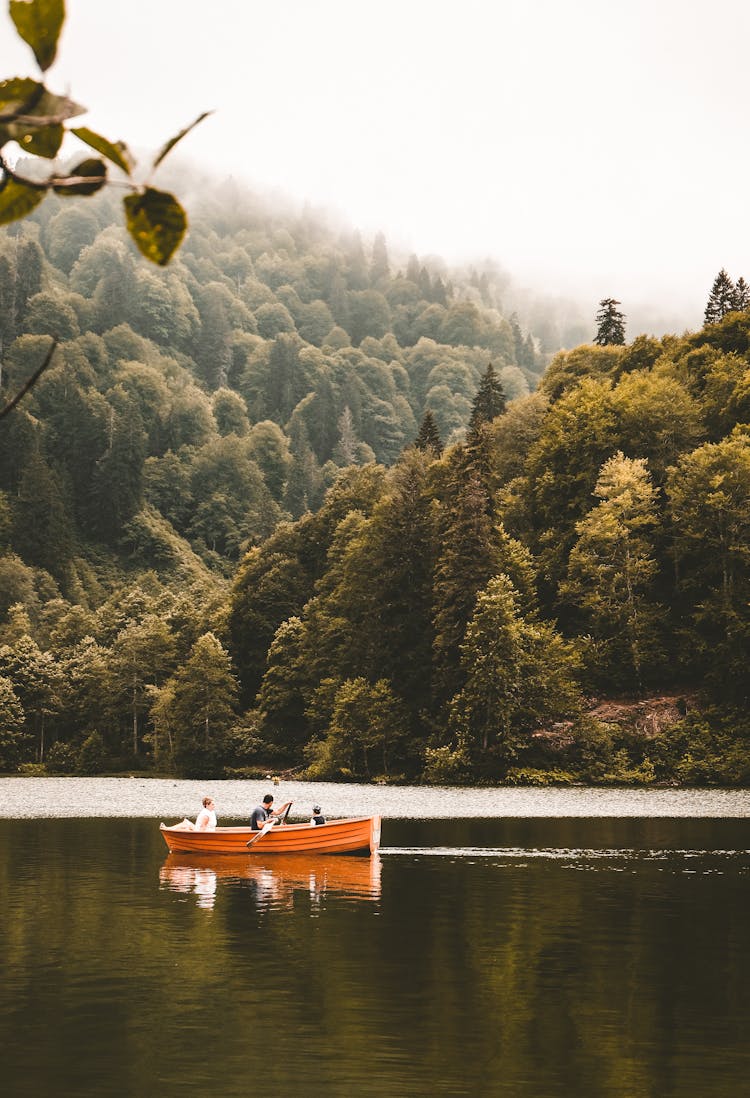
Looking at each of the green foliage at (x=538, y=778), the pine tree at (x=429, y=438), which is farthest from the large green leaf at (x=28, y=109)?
the pine tree at (x=429, y=438)

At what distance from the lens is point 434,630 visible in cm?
8619

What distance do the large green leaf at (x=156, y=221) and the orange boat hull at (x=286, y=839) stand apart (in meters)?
35.8

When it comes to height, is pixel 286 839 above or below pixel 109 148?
below

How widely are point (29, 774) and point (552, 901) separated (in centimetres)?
7958

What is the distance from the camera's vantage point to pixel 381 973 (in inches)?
779

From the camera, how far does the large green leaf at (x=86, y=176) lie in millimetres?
1877

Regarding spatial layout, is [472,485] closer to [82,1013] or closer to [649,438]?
[649,438]

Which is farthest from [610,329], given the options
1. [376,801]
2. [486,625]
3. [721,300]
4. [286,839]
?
[286,839]

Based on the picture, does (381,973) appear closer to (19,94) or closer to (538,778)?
(19,94)

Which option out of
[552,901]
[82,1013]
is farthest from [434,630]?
[82,1013]

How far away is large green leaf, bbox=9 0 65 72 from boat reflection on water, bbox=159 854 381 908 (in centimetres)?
2792

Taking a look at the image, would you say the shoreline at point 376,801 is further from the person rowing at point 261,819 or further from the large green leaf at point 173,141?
the large green leaf at point 173,141

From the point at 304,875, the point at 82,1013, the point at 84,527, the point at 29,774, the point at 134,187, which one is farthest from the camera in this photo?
the point at 84,527

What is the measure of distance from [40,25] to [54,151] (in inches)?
10.6
